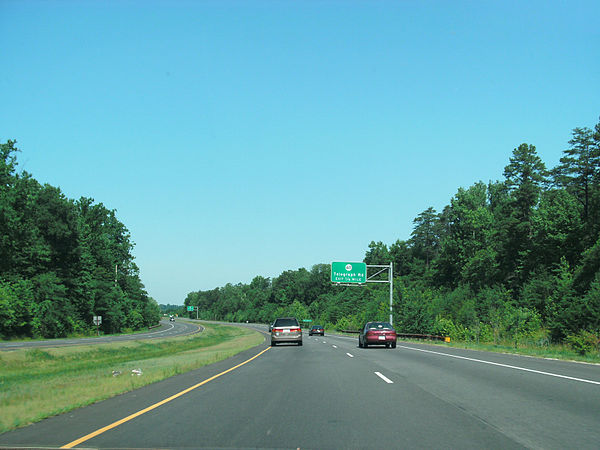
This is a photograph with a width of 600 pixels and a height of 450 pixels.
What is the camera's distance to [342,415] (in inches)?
341

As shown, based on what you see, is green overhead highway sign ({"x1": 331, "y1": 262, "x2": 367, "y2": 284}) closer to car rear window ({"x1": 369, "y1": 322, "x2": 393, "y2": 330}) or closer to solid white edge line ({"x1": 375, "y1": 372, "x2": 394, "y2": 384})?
car rear window ({"x1": 369, "y1": 322, "x2": 393, "y2": 330})

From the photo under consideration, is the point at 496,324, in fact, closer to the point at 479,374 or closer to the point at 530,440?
the point at 479,374

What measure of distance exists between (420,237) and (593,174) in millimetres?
62182

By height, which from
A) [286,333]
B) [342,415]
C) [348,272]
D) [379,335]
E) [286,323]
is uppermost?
[348,272]

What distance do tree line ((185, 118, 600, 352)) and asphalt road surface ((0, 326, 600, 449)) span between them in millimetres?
16813

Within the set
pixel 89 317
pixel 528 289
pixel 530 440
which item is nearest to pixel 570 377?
pixel 530 440

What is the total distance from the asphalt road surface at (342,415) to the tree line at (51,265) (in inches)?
1973

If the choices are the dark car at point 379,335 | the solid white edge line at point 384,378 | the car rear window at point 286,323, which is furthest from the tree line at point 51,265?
the solid white edge line at point 384,378

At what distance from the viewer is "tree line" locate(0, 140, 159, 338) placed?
2231 inches

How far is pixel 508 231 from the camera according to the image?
6969cm

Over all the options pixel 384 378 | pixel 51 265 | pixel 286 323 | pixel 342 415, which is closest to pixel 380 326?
pixel 286 323

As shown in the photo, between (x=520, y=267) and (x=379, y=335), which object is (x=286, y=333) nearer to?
(x=379, y=335)

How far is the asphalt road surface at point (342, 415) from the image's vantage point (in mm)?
6867

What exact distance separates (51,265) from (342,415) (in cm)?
7541
